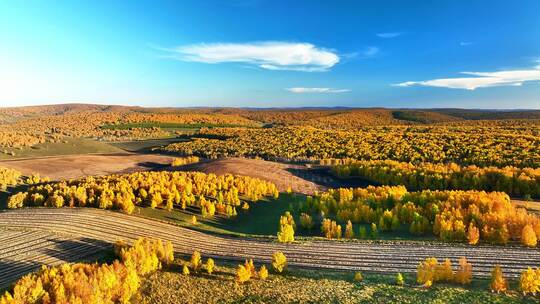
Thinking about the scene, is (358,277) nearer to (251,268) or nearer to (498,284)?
(251,268)

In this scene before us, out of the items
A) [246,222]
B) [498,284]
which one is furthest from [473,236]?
[246,222]

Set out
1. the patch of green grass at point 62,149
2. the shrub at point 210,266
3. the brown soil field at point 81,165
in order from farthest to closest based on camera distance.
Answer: the patch of green grass at point 62,149 → the brown soil field at point 81,165 → the shrub at point 210,266

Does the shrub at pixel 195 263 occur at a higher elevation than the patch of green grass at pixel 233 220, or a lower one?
higher

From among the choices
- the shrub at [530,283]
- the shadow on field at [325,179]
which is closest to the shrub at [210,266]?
the shrub at [530,283]

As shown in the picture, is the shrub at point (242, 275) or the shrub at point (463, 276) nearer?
the shrub at point (463, 276)

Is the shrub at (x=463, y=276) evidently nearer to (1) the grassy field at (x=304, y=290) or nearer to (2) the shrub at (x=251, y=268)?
(1) the grassy field at (x=304, y=290)

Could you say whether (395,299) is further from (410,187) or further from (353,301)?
(410,187)

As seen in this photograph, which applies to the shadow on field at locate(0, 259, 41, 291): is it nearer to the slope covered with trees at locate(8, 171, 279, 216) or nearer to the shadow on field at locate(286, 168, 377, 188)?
the slope covered with trees at locate(8, 171, 279, 216)
